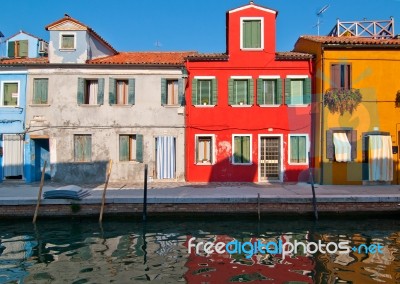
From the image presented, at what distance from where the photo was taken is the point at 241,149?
17.2 meters

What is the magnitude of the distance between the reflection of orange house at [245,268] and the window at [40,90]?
42.8 ft

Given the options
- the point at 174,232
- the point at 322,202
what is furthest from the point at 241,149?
the point at 174,232

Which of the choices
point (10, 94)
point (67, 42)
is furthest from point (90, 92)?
point (10, 94)

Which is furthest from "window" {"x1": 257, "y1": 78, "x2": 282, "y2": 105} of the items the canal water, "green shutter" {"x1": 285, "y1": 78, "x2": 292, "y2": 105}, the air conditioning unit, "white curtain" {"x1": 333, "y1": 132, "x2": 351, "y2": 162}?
the air conditioning unit

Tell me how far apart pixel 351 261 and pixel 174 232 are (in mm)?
4924

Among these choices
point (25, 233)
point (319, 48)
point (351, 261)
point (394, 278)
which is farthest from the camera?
point (319, 48)

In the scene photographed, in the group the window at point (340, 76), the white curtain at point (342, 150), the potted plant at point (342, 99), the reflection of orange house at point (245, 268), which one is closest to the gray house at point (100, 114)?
the potted plant at point (342, 99)

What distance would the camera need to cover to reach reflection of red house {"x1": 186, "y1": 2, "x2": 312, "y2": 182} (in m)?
17.0

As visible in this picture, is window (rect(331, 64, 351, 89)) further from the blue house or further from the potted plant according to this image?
the blue house

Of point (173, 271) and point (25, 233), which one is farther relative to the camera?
point (25, 233)

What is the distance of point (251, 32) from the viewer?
57.3 feet

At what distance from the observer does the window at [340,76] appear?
16219mm

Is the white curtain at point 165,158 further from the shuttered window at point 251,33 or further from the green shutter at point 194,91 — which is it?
the shuttered window at point 251,33

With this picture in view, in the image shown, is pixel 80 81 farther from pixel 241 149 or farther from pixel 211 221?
pixel 211 221
